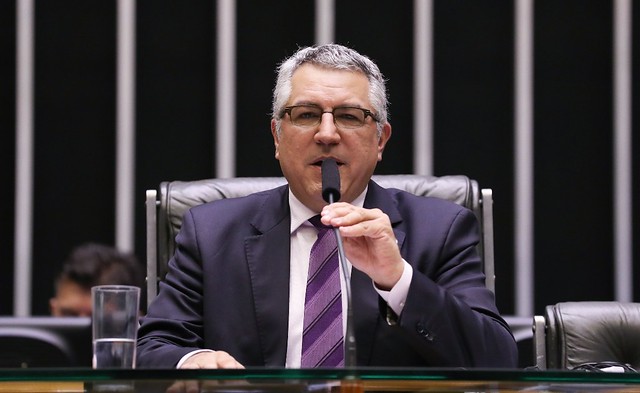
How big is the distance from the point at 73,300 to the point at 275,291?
5.19ft

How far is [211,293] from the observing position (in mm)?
2342

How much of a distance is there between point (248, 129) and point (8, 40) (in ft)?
3.08

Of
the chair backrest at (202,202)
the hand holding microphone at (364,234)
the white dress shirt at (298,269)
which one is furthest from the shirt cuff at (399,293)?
the chair backrest at (202,202)

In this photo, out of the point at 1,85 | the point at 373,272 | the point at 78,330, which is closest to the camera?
the point at 373,272

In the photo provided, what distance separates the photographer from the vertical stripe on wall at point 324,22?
13.4ft

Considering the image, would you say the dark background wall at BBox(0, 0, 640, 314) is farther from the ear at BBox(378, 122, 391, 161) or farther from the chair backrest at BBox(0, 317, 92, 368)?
the ear at BBox(378, 122, 391, 161)

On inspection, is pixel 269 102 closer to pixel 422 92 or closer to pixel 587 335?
pixel 422 92

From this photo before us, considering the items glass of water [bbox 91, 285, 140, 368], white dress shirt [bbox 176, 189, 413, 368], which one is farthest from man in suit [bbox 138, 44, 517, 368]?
glass of water [bbox 91, 285, 140, 368]

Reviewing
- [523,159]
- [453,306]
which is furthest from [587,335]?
[523,159]

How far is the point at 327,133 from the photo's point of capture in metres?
2.28

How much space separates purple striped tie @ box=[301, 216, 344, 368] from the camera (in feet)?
7.29

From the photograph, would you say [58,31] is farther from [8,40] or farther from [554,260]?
[554,260]

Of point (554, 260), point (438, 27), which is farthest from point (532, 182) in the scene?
point (438, 27)

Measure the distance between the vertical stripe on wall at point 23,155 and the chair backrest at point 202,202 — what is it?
160cm
